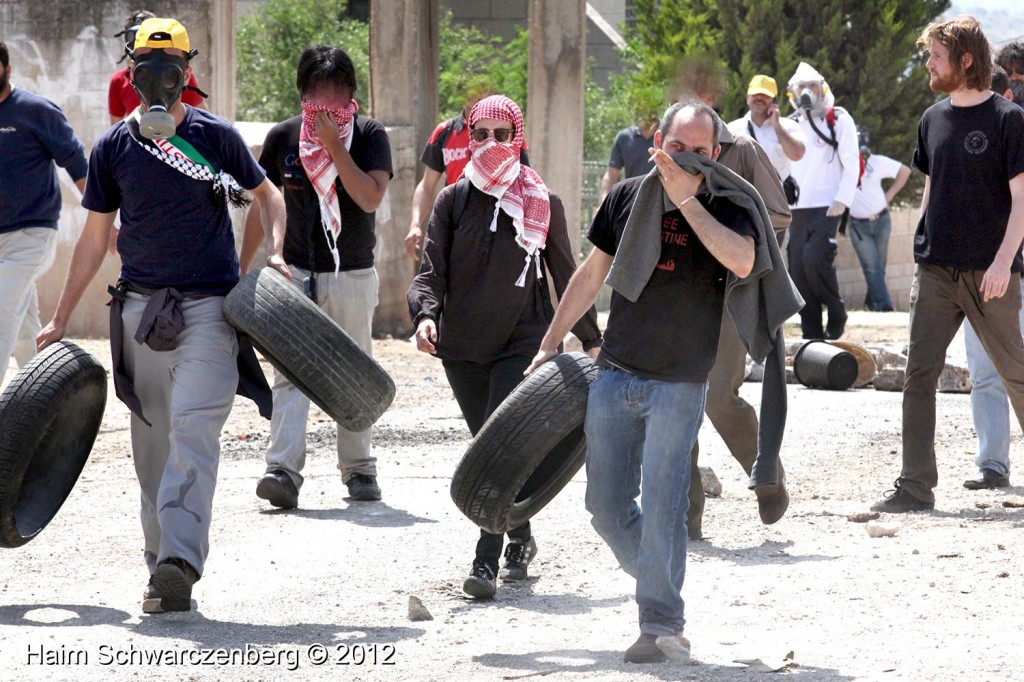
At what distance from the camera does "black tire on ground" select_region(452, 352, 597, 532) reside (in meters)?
5.18

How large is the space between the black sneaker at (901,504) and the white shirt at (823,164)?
17.4 ft

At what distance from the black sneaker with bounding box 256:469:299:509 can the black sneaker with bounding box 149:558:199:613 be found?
187 cm

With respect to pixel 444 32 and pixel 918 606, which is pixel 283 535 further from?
pixel 444 32

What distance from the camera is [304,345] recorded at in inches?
224

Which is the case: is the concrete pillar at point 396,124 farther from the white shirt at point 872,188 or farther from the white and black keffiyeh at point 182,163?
the white and black keffiyeh at point 182,163

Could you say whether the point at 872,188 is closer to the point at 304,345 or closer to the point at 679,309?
the point at 304,345

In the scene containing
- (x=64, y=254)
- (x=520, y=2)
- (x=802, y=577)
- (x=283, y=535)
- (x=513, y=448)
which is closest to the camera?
(x=513, y=448)

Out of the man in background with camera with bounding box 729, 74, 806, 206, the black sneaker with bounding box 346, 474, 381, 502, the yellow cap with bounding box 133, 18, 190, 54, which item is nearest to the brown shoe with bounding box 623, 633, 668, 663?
the yellow cap with bounding box 133, 18, 190, 54

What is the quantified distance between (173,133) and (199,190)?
229 mm

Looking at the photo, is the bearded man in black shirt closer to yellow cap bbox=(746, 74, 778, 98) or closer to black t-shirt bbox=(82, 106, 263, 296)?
black t-shirt bbox=(82, 106, 263, 296)

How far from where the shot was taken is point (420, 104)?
14.9 m

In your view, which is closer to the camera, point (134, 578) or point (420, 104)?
Answer: point (134, 578)

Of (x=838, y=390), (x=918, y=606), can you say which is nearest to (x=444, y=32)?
(x=838, y=390)

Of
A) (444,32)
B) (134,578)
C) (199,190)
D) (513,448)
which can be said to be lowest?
(134,578)
